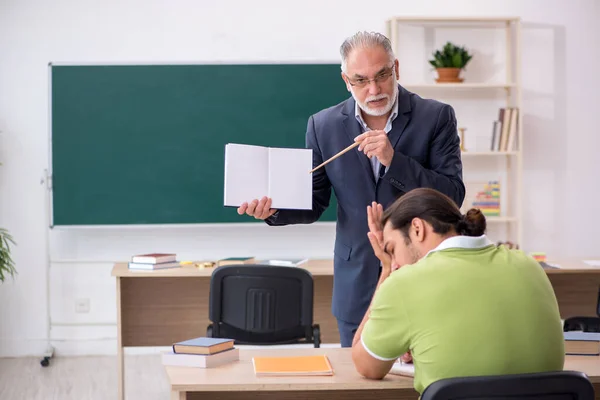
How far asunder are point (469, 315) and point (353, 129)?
0.90 metres

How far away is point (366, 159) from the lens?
250cm

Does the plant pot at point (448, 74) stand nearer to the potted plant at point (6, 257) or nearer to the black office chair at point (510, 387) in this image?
the potted plant at point (6, 257)

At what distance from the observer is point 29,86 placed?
18.7 feet

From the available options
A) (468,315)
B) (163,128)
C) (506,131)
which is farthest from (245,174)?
(506,131)

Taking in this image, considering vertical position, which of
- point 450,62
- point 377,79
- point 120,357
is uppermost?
point 450,62

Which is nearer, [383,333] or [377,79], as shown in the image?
[383,333]

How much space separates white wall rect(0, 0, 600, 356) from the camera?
18.8 ft

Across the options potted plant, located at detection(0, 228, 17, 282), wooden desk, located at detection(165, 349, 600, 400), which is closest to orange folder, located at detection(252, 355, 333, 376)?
wooden desk, located at detection(165, 349, 600, 400)

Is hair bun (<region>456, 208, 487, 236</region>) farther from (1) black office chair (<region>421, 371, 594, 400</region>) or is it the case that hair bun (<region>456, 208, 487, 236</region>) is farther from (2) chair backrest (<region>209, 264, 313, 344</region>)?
(2) chair backrest (<region>209, 264, 313, 344</region>)

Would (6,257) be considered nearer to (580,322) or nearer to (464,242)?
(580,322)

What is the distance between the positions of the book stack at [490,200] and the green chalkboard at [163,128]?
1.08m

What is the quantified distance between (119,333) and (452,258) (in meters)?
3.02

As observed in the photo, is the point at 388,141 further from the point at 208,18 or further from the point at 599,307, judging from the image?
the point at 208,18

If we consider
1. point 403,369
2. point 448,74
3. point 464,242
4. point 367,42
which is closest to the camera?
point 464,242
